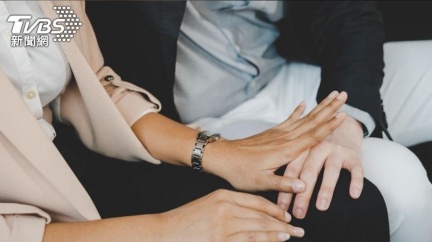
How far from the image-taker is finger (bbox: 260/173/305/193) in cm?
89

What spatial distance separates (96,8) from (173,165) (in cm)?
44

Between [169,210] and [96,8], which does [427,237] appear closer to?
[169,210]

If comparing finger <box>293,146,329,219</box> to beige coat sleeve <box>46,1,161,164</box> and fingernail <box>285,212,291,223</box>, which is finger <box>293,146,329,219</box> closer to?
fingernail <box>285,212,291,223</box>

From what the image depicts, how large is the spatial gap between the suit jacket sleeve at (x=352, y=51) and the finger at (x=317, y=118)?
11 centimetres

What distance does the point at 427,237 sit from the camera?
3.22ft

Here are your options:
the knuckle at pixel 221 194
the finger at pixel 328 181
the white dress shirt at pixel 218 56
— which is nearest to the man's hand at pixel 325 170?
the finger at pixel 328 181

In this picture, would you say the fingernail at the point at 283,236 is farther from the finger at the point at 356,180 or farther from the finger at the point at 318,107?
the finger at the point at 318,107

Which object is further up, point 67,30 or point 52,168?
point 67,30

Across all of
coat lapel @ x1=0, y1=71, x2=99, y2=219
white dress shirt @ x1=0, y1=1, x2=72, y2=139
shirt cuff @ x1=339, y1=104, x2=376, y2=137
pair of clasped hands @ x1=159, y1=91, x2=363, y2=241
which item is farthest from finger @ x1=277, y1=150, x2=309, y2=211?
white dress shirt @ x1=0, y1=1, x2=72, y2=139

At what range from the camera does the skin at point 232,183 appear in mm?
843

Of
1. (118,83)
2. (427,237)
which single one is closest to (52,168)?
(118,83)

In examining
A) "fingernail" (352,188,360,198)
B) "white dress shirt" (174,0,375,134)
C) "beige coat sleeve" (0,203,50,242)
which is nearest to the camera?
"beige coat sleeve" (0,203,50,242)

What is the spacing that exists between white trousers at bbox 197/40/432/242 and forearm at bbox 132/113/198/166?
210 millimetres

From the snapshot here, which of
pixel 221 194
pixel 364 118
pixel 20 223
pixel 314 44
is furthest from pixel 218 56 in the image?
pixel 20 223
